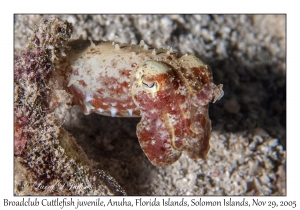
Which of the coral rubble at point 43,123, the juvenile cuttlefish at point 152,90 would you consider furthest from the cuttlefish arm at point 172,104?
the coral rubble at point 43,123

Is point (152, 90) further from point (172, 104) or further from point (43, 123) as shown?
point (43, 123)

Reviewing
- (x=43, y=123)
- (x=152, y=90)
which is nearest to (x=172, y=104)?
(x=152, y=90)

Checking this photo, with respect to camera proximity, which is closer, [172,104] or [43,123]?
[172,104]

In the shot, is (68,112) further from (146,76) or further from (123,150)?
(146,76)

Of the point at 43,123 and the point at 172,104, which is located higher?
the point at 172,104

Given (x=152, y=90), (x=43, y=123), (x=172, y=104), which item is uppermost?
(x=152, y=90)

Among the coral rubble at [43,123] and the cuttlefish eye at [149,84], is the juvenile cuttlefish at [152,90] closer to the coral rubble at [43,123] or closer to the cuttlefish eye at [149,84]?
the cuttlefish eye at [149,84]

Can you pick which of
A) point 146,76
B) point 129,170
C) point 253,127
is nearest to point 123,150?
point 129,170
